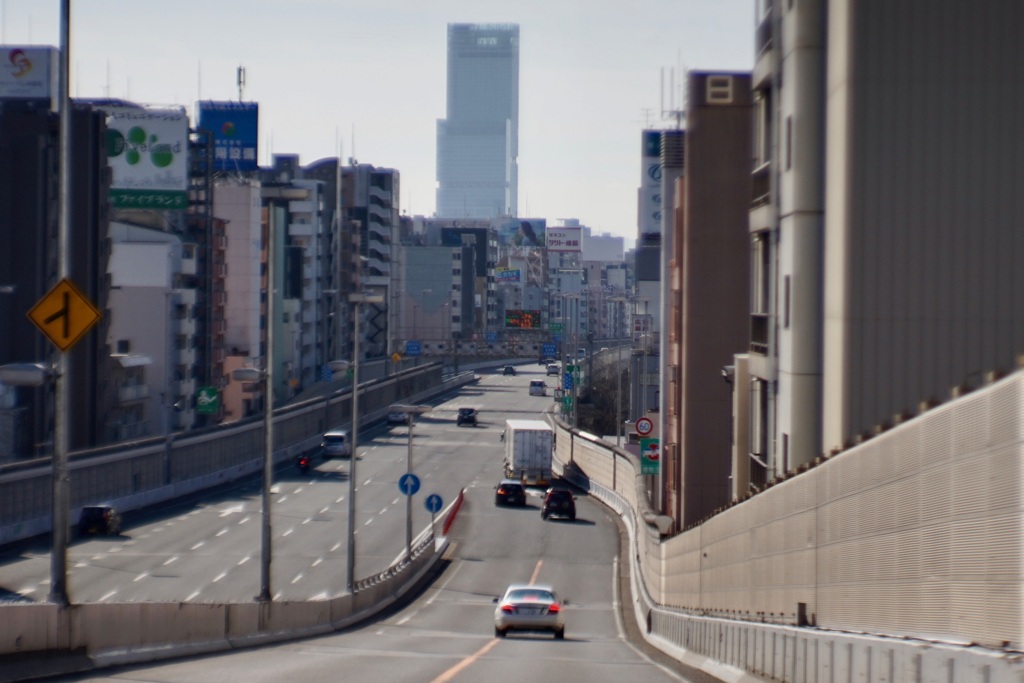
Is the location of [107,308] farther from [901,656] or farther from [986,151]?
[901,656]

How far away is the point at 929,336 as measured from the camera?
16.1 m

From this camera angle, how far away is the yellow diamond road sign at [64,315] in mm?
13688

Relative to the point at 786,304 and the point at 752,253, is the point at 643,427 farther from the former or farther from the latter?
the point at 786,304

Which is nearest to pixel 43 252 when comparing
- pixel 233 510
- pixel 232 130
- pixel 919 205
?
pixel 233 510

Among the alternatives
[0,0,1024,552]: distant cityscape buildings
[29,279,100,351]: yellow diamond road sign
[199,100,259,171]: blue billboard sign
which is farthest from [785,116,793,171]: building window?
[199,100,259,171]: blue billboard sign

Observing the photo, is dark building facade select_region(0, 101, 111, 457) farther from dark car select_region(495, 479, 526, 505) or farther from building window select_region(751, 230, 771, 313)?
building window select_region(751, 230, 771, 313)

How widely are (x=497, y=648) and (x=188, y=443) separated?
1907 inches

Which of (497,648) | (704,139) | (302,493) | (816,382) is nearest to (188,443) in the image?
(302,493)

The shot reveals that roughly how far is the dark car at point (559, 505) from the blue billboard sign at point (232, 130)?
5724 centimetres

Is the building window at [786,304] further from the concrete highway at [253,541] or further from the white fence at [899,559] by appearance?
the concrete highway at [253,541]

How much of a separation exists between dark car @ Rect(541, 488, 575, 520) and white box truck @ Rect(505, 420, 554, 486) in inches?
431

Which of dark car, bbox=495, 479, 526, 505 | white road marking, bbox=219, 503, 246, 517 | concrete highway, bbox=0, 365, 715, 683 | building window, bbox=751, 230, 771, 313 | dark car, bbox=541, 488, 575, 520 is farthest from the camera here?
dark car, bbox=495, 479, 526, 505

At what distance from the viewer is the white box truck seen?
74.4 meters

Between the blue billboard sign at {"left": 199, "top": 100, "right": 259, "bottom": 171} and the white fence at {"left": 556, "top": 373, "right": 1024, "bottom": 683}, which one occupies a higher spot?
the blue billboard sign at {"left": 199, "top": 100, "right": 259, "bottom": 171}
